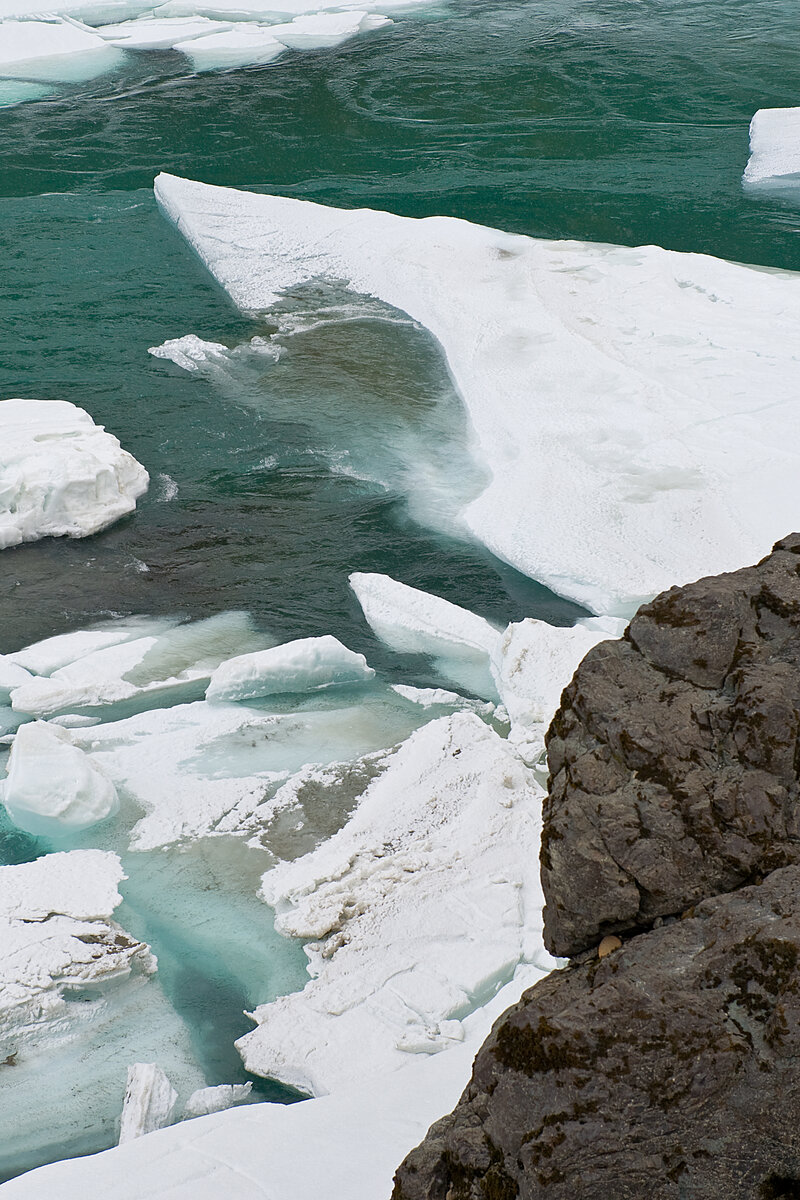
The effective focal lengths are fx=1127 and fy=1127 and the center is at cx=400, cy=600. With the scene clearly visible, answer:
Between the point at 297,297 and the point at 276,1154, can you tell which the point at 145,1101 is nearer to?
the point at 276,1154

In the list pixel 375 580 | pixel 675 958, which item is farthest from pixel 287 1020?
pixel 375 580

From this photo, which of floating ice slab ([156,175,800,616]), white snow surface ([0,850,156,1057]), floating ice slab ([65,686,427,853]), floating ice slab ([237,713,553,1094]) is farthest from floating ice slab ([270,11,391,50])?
white snow surface ([0,850,156,1057])

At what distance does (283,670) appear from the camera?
511 centimetres

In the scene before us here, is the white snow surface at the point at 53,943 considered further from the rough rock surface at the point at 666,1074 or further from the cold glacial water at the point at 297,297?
the rough rock surface at the point at 666,1074

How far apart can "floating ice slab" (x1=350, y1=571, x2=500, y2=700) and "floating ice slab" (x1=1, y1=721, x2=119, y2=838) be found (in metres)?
1.74

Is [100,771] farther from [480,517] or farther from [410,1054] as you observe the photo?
[480,517]

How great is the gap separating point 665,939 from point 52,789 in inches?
119

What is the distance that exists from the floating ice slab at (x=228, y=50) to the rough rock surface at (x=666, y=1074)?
54.3ft

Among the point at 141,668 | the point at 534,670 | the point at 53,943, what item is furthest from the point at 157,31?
the point at 53,943

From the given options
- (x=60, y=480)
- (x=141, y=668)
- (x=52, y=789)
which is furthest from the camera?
(x=60, y=480)

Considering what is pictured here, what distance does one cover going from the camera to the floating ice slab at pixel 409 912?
3.36 metres

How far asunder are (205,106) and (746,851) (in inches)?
583

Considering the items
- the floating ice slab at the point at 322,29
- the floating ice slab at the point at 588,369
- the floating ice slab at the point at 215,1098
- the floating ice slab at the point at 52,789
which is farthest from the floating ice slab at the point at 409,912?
the floating ice slab at the point at 322,29

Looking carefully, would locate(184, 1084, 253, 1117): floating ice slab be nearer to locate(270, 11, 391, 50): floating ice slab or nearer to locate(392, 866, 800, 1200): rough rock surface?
locate(392, 866, 800, 1200): rough rock surface
